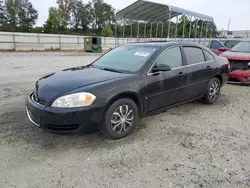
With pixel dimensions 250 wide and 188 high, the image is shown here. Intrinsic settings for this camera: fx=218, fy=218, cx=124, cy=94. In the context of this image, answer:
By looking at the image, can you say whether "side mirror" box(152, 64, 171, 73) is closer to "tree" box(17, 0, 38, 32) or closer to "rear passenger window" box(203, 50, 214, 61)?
"rear passenger window" box(203, 50, 214, 61)

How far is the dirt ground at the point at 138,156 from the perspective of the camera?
8.19 feet

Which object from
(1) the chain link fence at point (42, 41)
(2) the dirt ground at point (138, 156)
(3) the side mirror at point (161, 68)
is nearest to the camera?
(2) the dirt ground at point (138, 156)

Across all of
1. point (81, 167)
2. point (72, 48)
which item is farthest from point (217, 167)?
point (72, 48)

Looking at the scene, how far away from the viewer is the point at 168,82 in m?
3.99

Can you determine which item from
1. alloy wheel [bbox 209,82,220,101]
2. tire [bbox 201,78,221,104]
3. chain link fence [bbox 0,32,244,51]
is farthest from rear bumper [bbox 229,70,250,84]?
chain link fence [bbox 0,32,244,51]

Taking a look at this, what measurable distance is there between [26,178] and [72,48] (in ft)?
90.6

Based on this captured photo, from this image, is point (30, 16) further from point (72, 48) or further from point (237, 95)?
point (237, 95)

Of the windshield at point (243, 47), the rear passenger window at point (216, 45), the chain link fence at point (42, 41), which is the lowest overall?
the windshield at point (243, 47)

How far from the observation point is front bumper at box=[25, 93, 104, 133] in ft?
9.58

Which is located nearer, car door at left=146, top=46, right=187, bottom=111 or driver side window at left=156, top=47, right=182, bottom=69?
car door at left=146, top=46, right=187, bottom=111

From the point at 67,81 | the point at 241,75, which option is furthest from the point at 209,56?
the point at 67,81

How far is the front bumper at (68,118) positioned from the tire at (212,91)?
3.03m

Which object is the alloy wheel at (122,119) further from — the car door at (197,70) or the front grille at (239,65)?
the front grille at (239,65)

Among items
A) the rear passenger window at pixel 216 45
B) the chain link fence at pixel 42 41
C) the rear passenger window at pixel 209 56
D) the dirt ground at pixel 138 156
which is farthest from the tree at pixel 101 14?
the dirt ground at pixel 138 156
